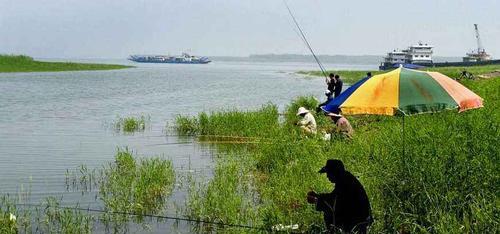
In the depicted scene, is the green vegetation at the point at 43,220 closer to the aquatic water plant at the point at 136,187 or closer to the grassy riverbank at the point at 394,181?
the aquatic water plant at the point at 136,187

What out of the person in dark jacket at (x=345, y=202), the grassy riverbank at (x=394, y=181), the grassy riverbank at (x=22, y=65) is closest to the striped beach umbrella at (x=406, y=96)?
the grassy riverbank at (x=394, y=181)

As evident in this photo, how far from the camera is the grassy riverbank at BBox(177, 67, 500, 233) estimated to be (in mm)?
7691

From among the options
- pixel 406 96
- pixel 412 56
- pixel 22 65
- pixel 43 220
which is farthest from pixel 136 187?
pixel 412 56

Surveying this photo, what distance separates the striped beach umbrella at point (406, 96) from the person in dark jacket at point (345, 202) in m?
1.03

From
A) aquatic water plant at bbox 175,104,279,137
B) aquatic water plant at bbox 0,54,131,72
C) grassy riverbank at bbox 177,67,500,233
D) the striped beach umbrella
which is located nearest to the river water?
aquatic water plant at bbox 175,104,279,137

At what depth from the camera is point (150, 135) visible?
2305 centimetres

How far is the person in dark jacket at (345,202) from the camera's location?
24.5 feet

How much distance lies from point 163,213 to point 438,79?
5.81 m

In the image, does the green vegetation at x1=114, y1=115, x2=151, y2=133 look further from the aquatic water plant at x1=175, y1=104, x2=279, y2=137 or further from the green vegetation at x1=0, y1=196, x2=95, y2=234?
the green vegetation at x1=0, y1=196, x2=95, y2=234

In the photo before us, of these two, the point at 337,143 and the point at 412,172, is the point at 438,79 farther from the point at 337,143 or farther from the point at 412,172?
the point at 337,143

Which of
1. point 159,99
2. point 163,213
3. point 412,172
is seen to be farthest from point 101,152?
point 159,99

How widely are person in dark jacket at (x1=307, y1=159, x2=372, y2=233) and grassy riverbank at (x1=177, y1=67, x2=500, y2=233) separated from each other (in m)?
0.65

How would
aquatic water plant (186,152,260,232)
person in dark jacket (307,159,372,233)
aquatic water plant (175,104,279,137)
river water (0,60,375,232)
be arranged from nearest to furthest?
person in dark jacket (307,159,372,233) → aquatic water plant (186,152,260,232) → river water (0,60,375,232) → aquatic water plant (175,104,279,137)

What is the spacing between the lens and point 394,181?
8.73 m
